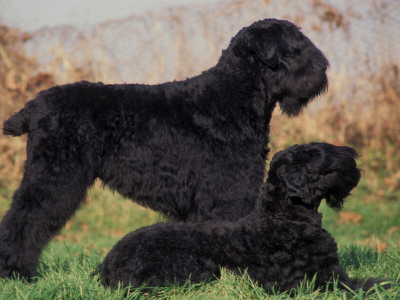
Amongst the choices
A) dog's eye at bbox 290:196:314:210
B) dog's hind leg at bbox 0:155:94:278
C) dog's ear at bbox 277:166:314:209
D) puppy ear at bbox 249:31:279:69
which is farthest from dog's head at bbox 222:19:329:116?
dog's hind leg at bbox 0:155:94:278

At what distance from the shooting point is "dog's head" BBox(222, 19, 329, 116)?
428 cm

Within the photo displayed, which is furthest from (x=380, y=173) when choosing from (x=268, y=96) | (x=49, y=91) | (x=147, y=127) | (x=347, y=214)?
(x=49, y=91)

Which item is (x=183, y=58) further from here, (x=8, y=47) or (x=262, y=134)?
(x=262, y=134)

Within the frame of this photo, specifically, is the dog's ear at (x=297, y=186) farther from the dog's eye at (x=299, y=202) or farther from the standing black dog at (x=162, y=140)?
the standing black dog at (x=162, y=140)

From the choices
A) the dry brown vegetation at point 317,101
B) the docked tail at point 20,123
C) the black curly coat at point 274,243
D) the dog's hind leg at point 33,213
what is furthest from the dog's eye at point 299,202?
the dry brown vegetation at point 317,101

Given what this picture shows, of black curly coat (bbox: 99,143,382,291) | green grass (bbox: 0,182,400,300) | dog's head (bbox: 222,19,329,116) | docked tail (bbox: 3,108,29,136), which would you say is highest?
dog's head (bbox: 222,19,329,116)

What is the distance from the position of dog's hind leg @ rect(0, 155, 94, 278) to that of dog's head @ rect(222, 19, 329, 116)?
5.84 feet

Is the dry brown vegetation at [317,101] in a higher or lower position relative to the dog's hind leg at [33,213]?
higher

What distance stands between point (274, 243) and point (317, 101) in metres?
6.58

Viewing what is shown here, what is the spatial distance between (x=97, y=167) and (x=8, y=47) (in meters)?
7.07

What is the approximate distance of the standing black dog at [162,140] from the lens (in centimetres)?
400

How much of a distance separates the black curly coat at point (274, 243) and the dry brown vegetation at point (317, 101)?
5840 mm

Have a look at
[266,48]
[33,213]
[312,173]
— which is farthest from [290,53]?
[33,213]

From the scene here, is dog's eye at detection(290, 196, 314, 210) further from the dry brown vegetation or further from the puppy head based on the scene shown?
the dry brown vegetation
